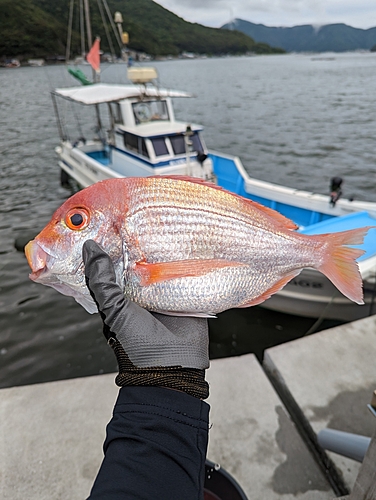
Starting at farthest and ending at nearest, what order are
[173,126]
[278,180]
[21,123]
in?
[21,123] → [278,180] → [173,126]

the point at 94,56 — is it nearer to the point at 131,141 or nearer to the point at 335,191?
the point at 131,141

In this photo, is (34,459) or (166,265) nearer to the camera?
(166,265)

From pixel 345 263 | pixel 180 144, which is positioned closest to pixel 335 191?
pixel 180 144

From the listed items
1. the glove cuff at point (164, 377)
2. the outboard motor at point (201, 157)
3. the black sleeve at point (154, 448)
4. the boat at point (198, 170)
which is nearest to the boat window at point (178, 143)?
the boat at point (198, 170)

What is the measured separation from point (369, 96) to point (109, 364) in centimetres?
3668

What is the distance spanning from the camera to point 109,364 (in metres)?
5.78

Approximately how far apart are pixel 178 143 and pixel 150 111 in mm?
2096

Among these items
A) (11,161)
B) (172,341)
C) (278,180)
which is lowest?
(278,180)

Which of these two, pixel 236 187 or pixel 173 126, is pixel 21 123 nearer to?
pixel 173 126

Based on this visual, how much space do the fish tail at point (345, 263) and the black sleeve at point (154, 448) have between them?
0.95m

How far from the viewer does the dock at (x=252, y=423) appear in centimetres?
245

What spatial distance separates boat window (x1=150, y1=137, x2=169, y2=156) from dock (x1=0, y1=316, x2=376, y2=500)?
669cm

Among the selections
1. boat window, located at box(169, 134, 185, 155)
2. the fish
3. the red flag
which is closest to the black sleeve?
the fish

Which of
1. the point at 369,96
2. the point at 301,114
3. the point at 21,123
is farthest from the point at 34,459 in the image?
the point at 369,96
